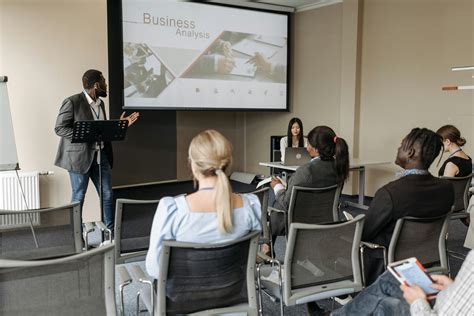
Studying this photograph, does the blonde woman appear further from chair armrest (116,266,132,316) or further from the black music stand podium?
the black music stand podium

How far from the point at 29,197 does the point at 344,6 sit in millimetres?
4756

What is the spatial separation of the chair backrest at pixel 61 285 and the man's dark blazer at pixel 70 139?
257 centimetres

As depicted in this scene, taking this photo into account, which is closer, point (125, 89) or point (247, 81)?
point (125, 89)

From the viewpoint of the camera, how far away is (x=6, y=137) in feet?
12.5

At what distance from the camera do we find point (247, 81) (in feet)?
21.4

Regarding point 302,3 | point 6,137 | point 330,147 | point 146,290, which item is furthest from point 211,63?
Result: point 146,290

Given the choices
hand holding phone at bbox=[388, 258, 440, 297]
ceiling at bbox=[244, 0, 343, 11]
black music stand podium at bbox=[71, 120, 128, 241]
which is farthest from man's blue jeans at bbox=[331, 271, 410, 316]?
ceiling at bbox=[244, 0, 343, 11]

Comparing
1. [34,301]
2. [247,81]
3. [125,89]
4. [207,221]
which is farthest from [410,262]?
[247,81]

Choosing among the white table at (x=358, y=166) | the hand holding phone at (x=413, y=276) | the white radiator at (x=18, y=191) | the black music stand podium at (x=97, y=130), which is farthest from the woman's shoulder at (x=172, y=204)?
the white table at (x=358, y=166)

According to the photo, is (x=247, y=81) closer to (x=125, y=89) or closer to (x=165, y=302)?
(x=125, y=89)

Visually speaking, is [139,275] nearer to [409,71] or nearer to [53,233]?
[53,233]

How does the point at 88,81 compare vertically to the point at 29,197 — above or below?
above

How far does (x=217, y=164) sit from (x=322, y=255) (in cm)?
73

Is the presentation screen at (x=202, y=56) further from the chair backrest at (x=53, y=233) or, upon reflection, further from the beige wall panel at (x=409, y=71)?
the chair backrest at (x=53, y=233)
